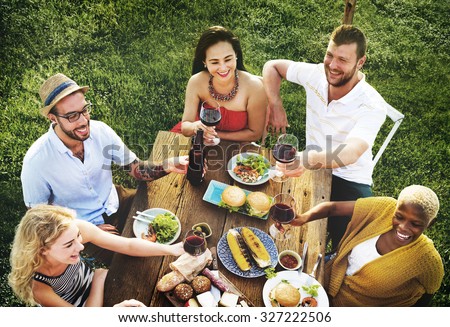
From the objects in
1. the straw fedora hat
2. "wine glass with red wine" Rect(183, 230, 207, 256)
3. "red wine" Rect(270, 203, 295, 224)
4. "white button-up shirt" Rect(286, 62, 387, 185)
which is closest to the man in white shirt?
"white button-up shirt" Rect(286, 62, 387, 185)

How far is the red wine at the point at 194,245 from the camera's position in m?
2.79

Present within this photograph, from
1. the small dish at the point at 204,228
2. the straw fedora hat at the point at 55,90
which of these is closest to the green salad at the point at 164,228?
the small dish at the point at 204,228

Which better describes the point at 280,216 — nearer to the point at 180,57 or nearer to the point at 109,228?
the point at 109,228

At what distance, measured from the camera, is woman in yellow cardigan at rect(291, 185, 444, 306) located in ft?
9.87

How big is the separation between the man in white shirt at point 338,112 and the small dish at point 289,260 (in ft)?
1.43

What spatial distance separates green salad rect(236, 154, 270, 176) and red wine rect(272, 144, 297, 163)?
0.33 feet

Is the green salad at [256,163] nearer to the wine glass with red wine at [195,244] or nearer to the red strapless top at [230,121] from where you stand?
the red strapless top at [230,121]

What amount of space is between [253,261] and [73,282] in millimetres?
1088

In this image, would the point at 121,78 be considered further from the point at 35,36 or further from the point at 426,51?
the point at 426,51

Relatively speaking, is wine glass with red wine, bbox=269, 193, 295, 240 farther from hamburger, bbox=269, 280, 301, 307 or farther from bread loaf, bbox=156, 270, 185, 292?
bread loaf, bbox=156, 270, 185, 292

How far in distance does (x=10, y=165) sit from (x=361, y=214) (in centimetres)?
246

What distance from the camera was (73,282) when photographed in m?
2.91

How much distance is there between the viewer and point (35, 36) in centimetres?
354
